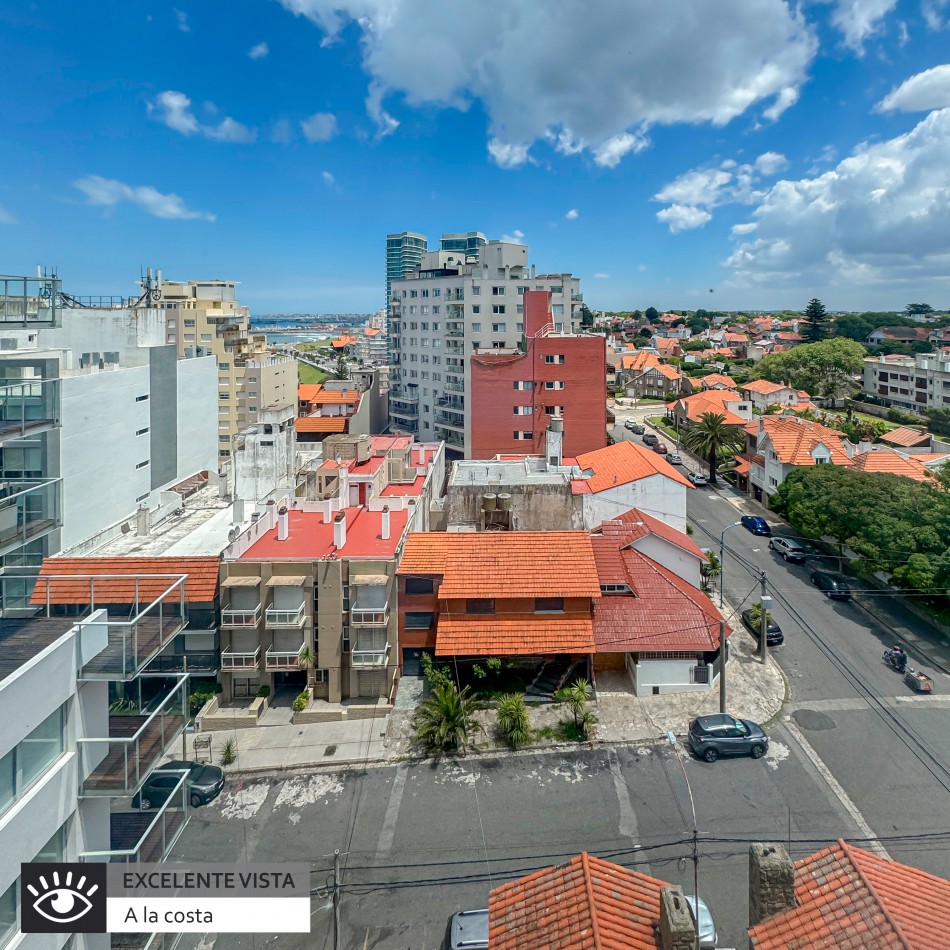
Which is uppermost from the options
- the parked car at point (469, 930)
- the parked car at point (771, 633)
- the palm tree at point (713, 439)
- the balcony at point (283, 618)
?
the palm tree at point (713, 439)

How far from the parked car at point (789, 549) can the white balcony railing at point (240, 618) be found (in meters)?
32.5

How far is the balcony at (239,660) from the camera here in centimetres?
2461

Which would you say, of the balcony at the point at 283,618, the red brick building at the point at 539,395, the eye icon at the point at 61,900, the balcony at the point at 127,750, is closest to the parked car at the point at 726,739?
the balcony at the point at 283,618

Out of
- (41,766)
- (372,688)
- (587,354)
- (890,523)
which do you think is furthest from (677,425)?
(41,766)

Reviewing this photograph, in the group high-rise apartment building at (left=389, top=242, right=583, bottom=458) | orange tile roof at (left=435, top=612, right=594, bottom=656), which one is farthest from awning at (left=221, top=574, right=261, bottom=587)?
high-rise apartment building at (left=389, top=242, right=583, bottom=458)

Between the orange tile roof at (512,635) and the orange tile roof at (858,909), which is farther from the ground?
the orange tile roof at (512,635)

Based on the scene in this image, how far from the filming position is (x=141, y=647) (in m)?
11.8

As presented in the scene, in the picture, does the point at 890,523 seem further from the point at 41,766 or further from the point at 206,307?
the point at 206,307

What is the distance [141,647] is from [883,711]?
85.4 feet

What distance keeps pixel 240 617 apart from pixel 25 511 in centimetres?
933

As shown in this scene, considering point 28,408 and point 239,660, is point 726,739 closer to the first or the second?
point 239,660

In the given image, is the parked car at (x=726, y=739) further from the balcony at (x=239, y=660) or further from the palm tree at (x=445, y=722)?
the balcony at (x=239, y=660)

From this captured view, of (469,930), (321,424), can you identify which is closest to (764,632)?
(469,930)

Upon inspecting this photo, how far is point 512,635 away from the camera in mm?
25141
